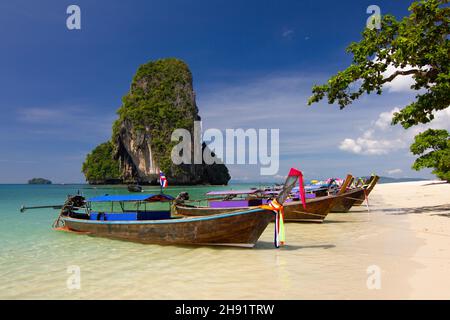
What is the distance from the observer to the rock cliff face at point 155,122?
91438 mm

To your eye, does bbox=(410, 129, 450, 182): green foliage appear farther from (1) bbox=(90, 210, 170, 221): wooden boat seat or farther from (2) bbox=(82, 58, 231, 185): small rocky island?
(2) bbox=(82, 58, 231, 185): small rocky island

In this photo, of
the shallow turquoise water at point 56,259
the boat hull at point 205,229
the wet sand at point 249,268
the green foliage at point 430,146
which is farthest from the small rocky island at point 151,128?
the wet sand at point 249,268

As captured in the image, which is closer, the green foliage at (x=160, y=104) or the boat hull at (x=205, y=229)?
the boat hull at (x=205, y=229)

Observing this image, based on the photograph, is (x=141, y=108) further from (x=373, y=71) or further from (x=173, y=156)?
(x=373, y=71)

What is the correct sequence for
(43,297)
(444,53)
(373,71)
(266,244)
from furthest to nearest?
(373,71) → (444,53) → (266,244) → (43,297)

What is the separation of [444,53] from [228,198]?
39.7ft

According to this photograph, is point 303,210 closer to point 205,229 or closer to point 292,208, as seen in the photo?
point 292,208

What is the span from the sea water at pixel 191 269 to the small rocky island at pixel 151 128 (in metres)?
78.6

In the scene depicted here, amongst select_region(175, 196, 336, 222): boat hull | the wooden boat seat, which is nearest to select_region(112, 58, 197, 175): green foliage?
select_region(175, 196, 336, 222): boat hull

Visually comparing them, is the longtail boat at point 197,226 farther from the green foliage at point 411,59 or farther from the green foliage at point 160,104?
the green foliage at point 160,104

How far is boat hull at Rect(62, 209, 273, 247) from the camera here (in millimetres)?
9297

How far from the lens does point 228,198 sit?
1834 centimetres

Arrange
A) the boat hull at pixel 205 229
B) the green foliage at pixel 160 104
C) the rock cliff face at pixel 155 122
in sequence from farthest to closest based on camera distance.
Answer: the green foliage at pixel 160 104 → the rock cliff face at pixel 155 122 → the boat hull at pixel 205 229
